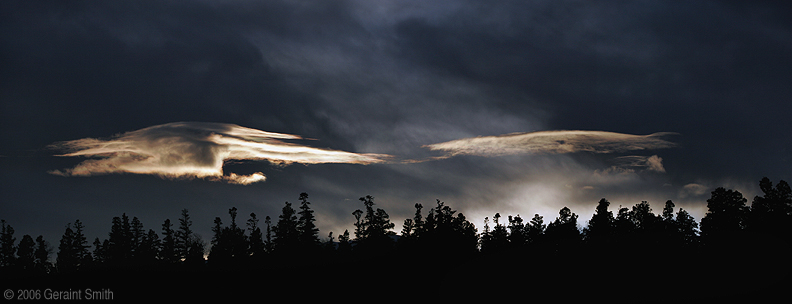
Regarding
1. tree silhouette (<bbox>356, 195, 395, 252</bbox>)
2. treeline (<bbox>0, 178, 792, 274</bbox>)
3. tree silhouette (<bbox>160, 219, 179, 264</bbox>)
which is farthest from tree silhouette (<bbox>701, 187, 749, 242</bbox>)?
tree silhouette (<bbox>160, 219, 179, 264</bbox>)

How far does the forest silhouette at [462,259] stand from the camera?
60219 mm

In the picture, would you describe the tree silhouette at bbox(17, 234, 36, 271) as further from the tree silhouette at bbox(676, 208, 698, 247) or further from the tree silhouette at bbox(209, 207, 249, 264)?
the tree silhouette at bbox(676, 208, 698, 247)

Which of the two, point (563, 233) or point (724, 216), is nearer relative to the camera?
point (724, 216)

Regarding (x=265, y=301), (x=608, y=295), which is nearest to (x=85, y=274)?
(x=265, y=301)

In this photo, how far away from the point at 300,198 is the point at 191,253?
34593 millimetres

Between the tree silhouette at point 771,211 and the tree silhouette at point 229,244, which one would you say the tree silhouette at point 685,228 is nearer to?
the tree silhouette at point 771,211

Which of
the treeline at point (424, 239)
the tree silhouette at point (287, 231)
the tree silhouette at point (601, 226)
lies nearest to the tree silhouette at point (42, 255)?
the treeline at point (424, 239)

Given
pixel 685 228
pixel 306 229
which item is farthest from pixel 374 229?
pixel 685 228

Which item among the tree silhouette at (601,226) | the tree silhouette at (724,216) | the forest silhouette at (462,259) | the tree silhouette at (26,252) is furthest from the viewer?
the tree silhouette at (26,252)

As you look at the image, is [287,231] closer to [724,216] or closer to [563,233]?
[563,233]

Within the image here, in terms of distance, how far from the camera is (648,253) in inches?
3302

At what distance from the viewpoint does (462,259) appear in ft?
243

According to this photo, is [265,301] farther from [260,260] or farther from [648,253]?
[648,253]

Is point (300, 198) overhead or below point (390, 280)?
overhead
